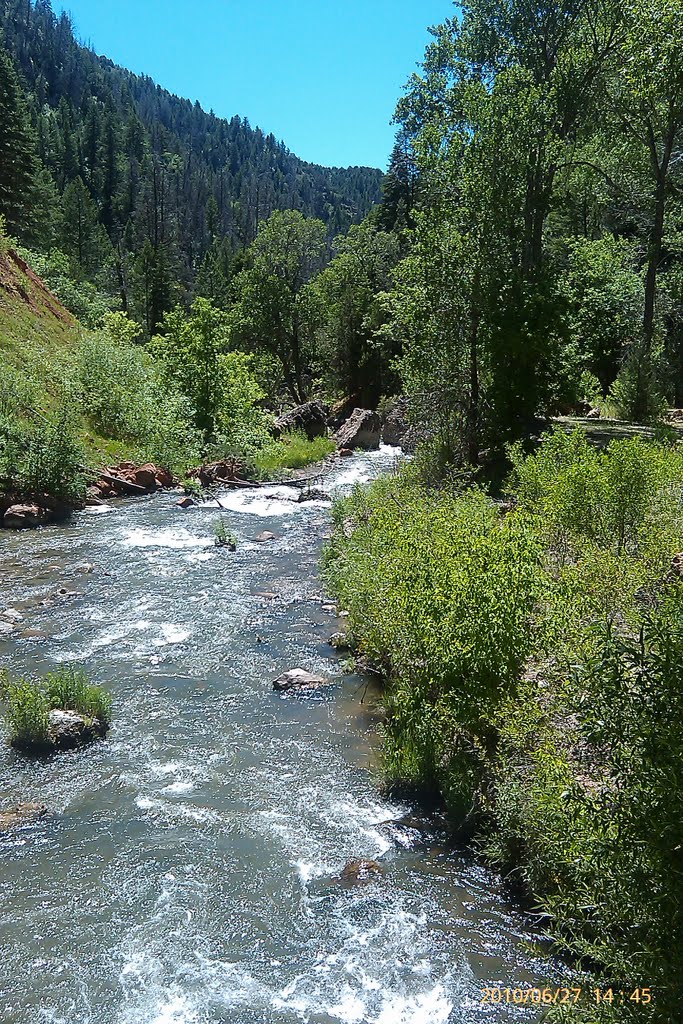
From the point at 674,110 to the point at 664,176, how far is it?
3562mm

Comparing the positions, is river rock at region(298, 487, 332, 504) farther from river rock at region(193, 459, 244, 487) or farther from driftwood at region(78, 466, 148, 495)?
driftwood at region(78, 466, 148, 495)

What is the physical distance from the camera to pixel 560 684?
21.5ft

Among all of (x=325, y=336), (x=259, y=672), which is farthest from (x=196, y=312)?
(x=259, y=672)

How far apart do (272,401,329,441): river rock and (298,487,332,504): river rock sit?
8.67m

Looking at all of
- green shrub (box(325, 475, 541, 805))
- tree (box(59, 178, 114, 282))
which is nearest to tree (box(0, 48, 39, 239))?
tree (box(59, 178, 114, 282))

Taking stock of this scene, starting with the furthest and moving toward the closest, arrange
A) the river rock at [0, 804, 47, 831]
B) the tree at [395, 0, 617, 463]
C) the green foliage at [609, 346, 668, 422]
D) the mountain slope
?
1. the mountain slope
2. the green foliage at [609, 346, 668, 422]
3. the tree at [395, 0, 617, 463]
4. the river rock at [0, 804, 47, 831]

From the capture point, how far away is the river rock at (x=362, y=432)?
34.2 m

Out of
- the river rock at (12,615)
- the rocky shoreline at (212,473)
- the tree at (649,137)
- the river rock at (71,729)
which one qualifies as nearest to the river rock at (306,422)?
the rocky shoreline at (212,473)

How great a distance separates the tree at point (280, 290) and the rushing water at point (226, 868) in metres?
32.4

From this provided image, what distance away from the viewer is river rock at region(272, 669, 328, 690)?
1120 centimetres

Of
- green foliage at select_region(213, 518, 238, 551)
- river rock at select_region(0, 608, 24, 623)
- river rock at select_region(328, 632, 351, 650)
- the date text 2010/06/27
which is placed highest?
green foliage at select_region(213, 518, 238, 551)

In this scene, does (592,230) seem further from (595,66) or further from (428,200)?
(428,200)

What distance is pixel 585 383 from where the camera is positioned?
875 inches

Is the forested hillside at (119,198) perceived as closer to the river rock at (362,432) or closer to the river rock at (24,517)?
the river rock at (362,432)
